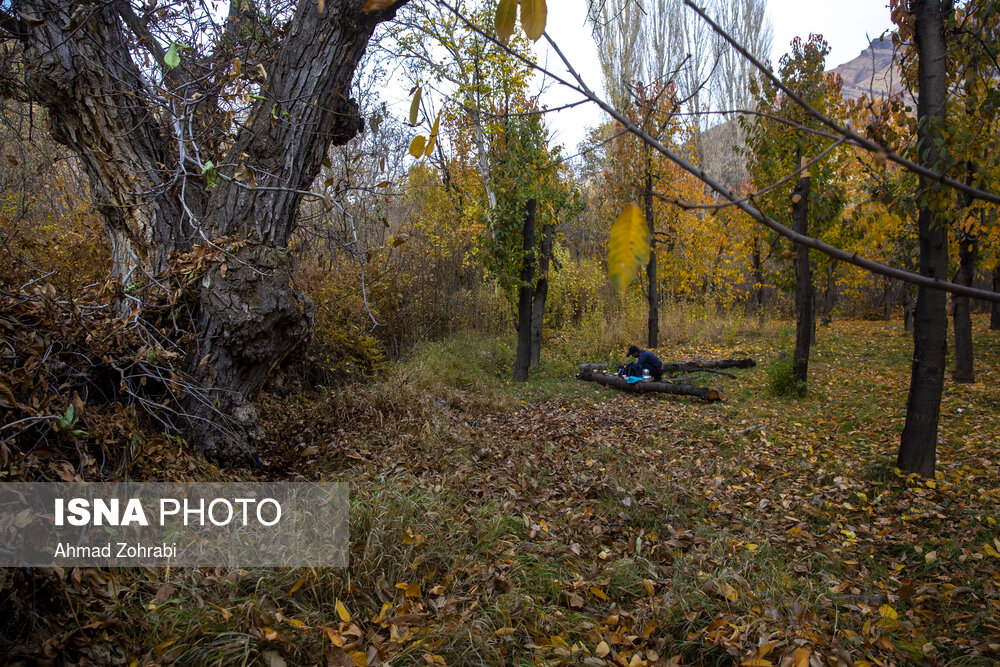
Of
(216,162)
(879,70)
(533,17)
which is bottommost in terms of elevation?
(533,17)

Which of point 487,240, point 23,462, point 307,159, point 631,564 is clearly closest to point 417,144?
point 23,462

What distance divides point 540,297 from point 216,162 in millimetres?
7014

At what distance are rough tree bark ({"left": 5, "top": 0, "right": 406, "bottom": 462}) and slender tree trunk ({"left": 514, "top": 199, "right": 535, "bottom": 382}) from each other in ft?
19.2

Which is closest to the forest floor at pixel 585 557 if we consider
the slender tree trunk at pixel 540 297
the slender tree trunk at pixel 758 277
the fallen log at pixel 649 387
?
the fallen log at pixel 649 387

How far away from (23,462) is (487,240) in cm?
758

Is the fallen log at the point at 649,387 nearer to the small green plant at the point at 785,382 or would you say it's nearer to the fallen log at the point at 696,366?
the fallen log at the point at 696,366

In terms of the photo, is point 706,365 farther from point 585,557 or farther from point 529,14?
point 529,14

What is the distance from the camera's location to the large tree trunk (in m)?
3.45

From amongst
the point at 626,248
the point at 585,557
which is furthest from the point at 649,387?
the point at 626,248

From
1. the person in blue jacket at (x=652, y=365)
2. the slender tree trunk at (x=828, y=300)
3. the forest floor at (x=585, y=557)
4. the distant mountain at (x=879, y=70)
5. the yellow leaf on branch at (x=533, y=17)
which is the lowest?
the forest floor at (x=585, y=557)

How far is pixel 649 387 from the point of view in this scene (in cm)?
862

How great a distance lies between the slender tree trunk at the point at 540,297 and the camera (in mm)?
10055

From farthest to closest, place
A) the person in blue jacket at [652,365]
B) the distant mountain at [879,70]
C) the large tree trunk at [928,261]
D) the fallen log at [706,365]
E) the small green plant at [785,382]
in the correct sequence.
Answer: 1. the fallen log at [706,365]
2. the person in blue jacket at [652,365]
3. the small green plant at [785,382]
4. the large tree trunk at [928,261]
5. the distant mountain at [879,70]

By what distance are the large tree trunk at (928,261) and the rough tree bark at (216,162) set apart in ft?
12.1
